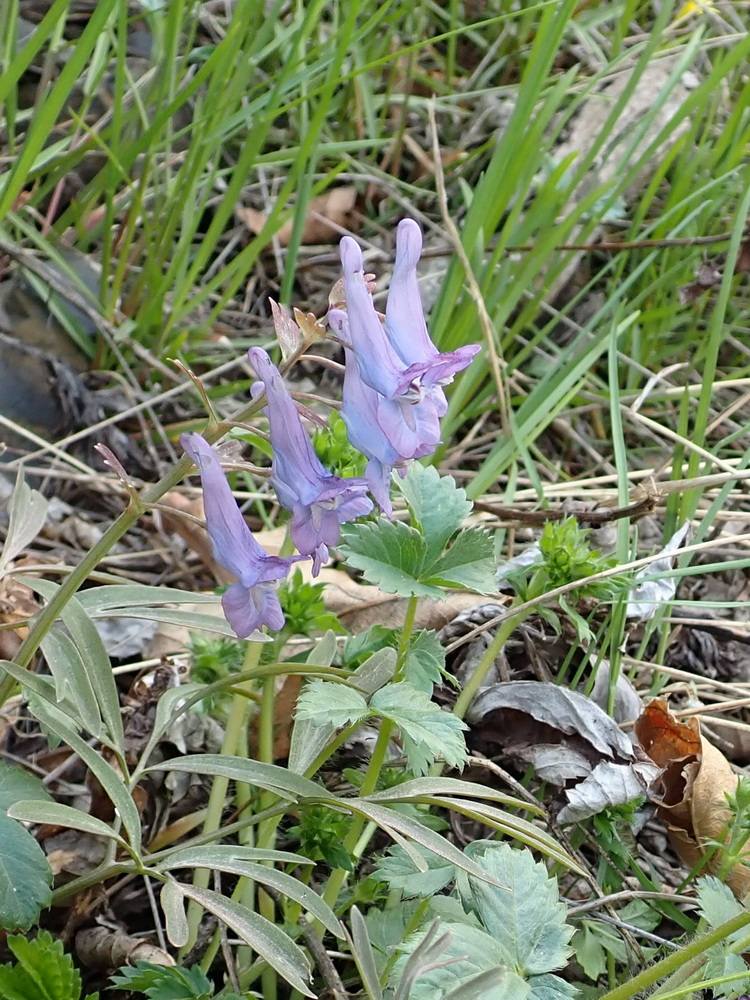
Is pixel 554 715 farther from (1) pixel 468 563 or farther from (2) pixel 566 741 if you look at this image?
(1) pixel 468 563

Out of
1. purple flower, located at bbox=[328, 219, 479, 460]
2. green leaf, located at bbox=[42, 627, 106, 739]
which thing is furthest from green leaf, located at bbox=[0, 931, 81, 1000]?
purple flower, located at bbox=[328, 219, 479, 460]

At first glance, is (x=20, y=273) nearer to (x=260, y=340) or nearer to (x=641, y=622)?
(x=260, y=340)

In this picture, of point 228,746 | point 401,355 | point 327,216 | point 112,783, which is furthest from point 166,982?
point 327,216

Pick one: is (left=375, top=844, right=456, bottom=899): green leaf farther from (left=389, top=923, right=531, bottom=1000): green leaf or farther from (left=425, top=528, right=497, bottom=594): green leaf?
(left=425, top=528, right=497, bottom=594): green leaf

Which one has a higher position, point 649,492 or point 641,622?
point 649,492

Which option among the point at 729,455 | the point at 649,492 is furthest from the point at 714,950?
the point at 729,455

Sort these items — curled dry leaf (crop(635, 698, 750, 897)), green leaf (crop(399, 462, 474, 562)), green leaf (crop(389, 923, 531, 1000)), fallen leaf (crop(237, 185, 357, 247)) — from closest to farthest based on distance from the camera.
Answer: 1. green leaf (crop(389, 923, 531, 1000))
2. green leaf (crop(399, 462, 474, 562))
3. curled dry leaf (crop(635, 698, 750, 897))
4. fallen leaf (crop(237, 185, 357, 247))
